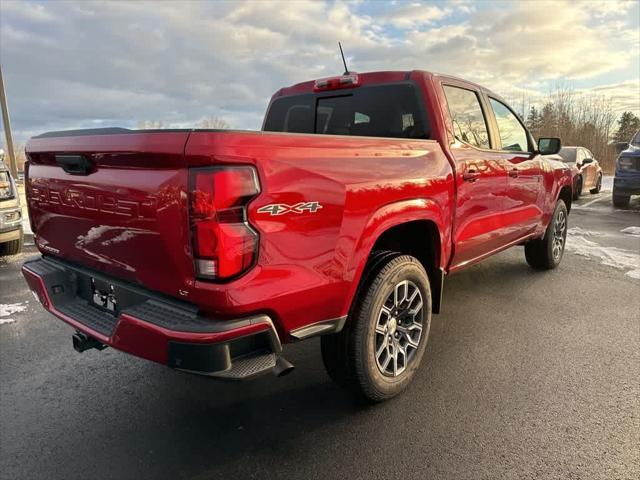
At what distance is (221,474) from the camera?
7.45ft

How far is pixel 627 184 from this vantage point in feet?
36.8

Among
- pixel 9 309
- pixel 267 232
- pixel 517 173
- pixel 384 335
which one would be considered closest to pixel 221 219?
pixel 267 232

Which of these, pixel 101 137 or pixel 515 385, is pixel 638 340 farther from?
pixel 101 137

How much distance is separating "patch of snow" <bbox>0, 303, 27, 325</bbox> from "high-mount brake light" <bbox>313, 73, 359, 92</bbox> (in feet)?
11.3

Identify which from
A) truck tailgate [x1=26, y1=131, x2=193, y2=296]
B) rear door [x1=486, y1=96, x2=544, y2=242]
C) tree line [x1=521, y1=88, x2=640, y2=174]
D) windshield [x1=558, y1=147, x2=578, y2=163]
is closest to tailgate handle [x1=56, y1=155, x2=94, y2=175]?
truck tailgate [x1=26, y1=131, x2=193, y2=296]

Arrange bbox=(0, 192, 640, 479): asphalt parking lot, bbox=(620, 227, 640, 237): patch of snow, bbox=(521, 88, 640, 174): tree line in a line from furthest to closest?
bbox=(521, 88, 640, 174): tree line → bbox=(620, 227, 640, 237): patch of snow → bbox=(0, 192, 640, 479): asphalt parking lot

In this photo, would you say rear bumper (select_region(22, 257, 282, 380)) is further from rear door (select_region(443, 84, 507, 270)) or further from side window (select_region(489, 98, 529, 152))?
side window (select_region(489, 98, 529, 152))

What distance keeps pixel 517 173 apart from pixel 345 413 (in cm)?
277

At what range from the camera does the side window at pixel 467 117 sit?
3.54m

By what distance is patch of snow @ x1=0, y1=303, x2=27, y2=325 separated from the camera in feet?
14.1

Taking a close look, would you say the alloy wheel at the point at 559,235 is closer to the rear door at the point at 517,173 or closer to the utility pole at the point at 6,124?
the rear door at the point at 517,173

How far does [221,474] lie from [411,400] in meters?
1.23

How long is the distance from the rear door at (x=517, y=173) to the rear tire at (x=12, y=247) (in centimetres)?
604

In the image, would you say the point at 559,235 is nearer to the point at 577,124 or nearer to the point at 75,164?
the point at 75,164
